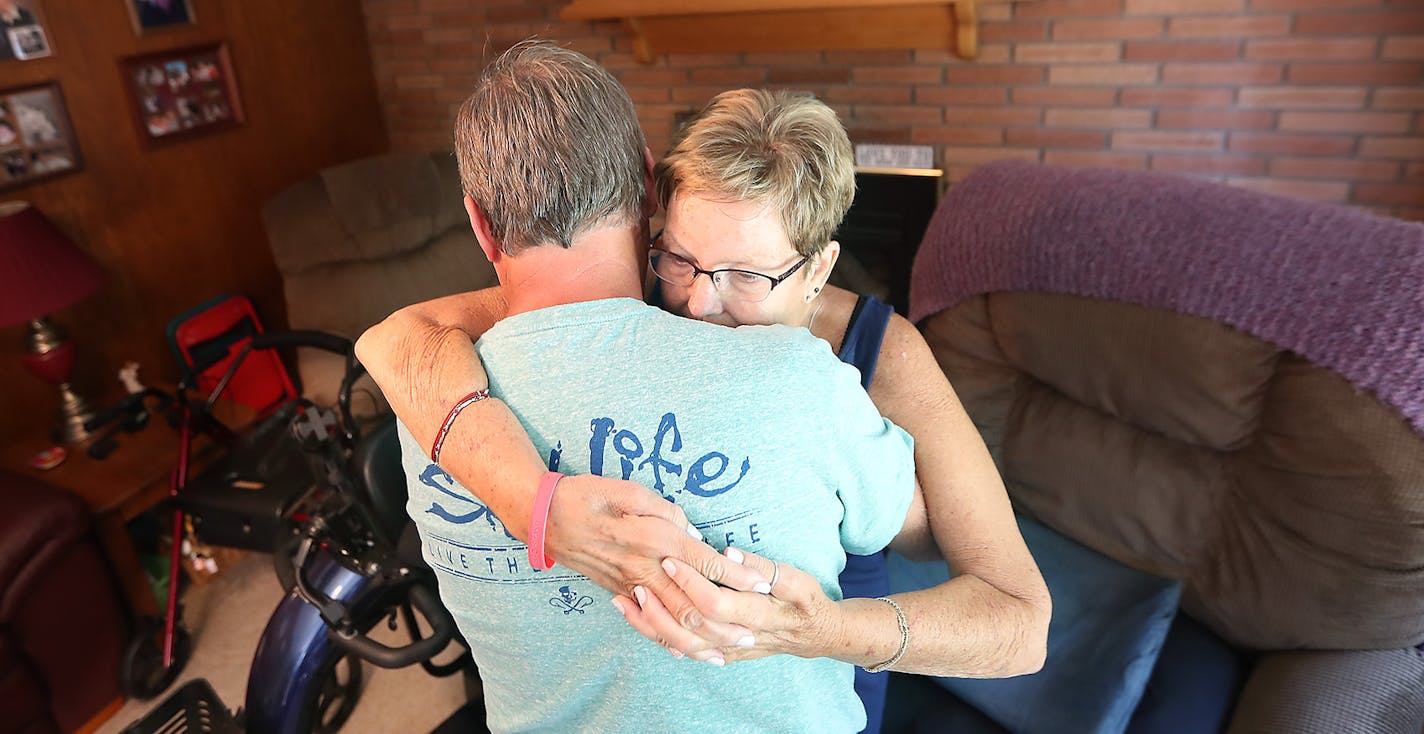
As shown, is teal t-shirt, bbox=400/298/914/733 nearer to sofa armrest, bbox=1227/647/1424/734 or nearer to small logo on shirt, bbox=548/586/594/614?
small logo on shirt, bbox=548/586/594/614

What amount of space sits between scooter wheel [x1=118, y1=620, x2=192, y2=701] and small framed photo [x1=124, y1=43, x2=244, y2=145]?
1.63 metres

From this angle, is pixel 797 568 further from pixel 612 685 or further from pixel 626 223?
pixel 626 223

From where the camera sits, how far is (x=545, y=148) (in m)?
0.85

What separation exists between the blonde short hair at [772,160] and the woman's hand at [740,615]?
1.42 ft

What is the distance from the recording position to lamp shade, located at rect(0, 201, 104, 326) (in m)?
2.23

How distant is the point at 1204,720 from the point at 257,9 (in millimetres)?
3673

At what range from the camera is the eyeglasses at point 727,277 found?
1055 mm

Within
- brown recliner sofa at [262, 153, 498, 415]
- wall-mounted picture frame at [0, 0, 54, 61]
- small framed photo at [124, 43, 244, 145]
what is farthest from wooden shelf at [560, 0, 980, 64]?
wall-mounted picture frame at [0, 0, 54, 61]

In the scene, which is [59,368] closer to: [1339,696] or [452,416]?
[452,416]

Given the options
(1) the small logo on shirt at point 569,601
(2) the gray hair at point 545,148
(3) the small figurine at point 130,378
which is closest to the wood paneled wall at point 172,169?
(3) the small figurine at point 130,378

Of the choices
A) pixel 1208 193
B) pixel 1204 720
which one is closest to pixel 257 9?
pixel 1208 193

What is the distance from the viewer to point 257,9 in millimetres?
3281

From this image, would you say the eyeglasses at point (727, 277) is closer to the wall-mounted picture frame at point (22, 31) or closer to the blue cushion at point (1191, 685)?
the blue cushion at point (1191, 685)

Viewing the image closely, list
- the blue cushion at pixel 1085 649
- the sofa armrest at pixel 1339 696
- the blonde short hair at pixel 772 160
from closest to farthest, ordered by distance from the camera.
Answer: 1. the blonde short hair at pixel 772 160
2. the sofa armrest at pixel 1339 696
3. the blue cushion at pixel 1085 649
